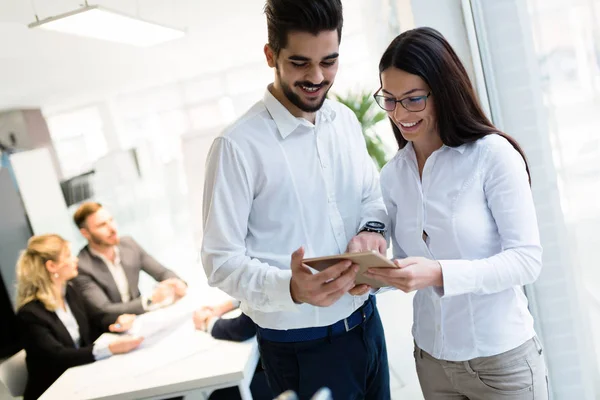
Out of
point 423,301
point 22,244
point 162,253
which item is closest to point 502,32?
point 423,301

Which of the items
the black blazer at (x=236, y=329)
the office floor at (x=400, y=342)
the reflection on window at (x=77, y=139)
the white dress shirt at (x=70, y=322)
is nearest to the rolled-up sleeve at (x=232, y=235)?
the black blazer at (x=236, y=329)

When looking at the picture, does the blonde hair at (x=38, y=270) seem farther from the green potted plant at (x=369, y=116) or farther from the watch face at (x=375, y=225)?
the watch face at (x=375, y=225)

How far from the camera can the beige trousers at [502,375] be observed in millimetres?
1377

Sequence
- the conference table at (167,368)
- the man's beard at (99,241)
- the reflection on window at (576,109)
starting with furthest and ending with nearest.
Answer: the man's beard at (99,241) → the conference table at (167,368) → the reflection on window at (576,109)

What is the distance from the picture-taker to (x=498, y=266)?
131cm

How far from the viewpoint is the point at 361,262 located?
1.30 m

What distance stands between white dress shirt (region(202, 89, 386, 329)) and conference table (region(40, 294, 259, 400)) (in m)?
1.07

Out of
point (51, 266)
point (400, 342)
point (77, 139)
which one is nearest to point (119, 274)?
point (51, 266)

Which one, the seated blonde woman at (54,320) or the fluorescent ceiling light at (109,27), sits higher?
the fluorescent ceiling light at (109,27)

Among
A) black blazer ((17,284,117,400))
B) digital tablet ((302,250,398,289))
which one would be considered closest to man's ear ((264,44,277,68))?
digital tablet ((302,250,398,289))

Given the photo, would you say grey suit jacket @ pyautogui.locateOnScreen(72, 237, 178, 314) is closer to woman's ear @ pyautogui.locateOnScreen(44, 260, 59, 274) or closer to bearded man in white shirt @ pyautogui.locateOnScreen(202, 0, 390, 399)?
woman's ear @ pyautogui.locateOnScreen(44, 260, 59, 274)

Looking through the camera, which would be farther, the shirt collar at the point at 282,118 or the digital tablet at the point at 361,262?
the shirt collar at the point at 282,118

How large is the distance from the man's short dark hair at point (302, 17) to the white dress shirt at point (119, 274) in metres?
2.90

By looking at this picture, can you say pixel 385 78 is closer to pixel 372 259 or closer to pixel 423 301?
pixel 372 259
